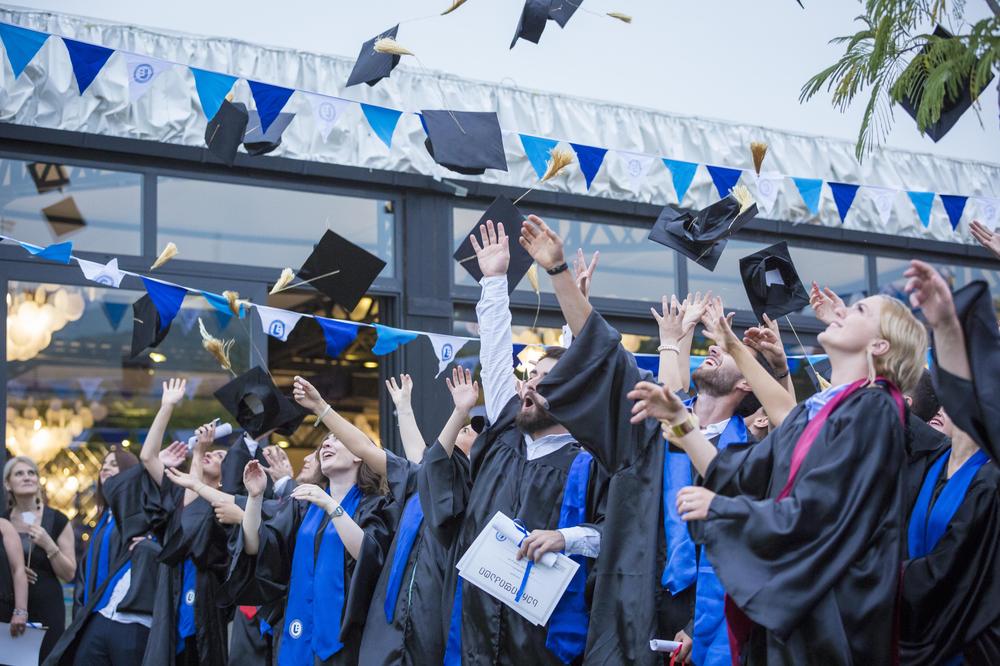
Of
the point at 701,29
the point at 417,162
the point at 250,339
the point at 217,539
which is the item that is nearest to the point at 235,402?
the point at 217,539

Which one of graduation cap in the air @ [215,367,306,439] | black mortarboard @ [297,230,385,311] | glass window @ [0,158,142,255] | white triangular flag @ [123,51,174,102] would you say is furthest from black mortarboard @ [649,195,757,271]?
glass window @ [0,158,142,255]

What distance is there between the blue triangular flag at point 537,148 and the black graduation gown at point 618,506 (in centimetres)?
387

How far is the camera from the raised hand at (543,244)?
4.45 meters

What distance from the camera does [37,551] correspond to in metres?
7.62

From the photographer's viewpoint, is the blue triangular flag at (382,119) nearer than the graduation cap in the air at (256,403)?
No

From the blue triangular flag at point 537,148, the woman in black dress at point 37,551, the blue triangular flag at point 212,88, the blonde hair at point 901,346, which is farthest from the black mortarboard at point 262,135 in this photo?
the blonde hair at point 901,346

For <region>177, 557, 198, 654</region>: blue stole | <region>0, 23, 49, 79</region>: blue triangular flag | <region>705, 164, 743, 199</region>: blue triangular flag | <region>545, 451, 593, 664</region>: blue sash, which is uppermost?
<region>0, 23, 49, 79</region>: blue triangular flag

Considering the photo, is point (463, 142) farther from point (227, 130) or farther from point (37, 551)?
point (37, 551)

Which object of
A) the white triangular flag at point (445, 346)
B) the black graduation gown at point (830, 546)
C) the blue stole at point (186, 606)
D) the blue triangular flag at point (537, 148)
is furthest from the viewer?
the white triangular flag at point (445, 346)

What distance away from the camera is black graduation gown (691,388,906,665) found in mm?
3277

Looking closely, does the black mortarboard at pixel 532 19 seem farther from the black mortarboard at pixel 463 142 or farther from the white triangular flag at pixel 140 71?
the white triangular flag at pixel 140 71

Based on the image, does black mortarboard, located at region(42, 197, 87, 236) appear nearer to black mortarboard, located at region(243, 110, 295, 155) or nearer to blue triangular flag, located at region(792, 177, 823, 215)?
black mortarboard, located at region(243, 110, 295, 155)

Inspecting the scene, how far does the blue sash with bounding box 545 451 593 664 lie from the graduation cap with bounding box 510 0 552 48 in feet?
9.01

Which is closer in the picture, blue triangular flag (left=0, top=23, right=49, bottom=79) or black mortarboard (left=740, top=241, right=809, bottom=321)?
black mortarboard (left=740, top=241, right=809, bottom=321)
